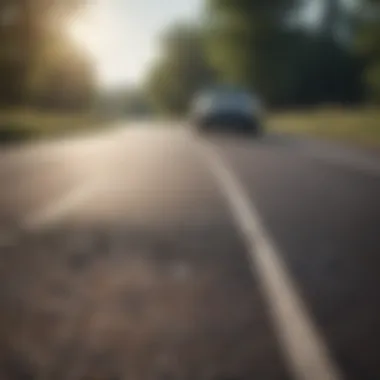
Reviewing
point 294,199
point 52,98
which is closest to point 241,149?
point 294,199

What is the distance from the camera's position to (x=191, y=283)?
589cm

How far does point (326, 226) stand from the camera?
8.85 m

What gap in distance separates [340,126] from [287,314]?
115 ft

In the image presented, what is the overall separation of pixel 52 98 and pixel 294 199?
9375cm

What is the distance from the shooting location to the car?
34125mm

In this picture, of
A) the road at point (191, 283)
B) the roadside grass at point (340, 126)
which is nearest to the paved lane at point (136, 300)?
the road at point (191, 283)

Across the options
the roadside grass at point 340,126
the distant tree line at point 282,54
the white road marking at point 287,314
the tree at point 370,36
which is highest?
the distant tree line at point 282,54

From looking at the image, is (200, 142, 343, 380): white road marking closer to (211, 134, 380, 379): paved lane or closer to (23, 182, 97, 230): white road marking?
(211, 134, 380, 379): paved lane

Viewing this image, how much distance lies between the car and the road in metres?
21.2

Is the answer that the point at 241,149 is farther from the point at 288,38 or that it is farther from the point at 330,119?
the point at 288,38

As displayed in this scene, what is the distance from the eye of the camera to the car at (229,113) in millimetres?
34125

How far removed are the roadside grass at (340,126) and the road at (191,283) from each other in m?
17.7

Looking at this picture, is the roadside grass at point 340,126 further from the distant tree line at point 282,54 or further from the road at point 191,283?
the distant tree line at point 282,54

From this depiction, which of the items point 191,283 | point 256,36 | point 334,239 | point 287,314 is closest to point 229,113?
point 334,239
